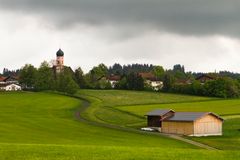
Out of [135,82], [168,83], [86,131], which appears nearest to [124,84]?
[135,82]

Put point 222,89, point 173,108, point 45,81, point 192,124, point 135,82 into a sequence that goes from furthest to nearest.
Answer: point 135,82, point 45,81, point 222,89, point 173,108, point 192,124

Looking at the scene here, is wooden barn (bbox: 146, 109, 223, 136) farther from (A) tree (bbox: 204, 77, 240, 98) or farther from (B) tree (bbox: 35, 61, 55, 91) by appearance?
(B) tree (bbox: 35, 61, 55, 91)

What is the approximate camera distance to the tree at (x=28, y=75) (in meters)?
185

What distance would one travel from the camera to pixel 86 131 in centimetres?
7669

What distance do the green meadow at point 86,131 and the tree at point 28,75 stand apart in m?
28.3

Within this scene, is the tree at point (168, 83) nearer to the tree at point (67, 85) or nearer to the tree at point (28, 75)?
the tree at point (67, 85)

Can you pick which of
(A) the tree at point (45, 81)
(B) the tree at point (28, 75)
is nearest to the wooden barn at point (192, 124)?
(A) the tree at point (45, 81)

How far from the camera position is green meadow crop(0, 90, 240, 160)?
102 ft

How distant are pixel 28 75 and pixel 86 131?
11418 centimetres

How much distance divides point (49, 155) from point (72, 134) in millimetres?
41336

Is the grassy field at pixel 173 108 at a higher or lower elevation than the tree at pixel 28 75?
lower

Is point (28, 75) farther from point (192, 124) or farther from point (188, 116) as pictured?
point (192, 124)

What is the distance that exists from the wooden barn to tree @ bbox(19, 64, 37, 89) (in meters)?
102

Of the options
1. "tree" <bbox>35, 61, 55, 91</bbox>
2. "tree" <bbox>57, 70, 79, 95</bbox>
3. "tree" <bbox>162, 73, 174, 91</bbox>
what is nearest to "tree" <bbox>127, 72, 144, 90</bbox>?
"tree" <bbox>162, 73, 174, 91</bbox>
